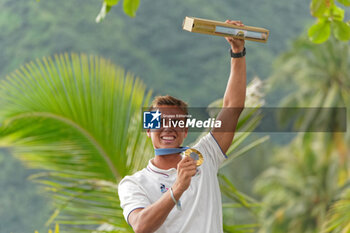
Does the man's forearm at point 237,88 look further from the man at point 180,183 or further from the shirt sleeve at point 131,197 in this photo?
the shirt sleeve at point 131,197

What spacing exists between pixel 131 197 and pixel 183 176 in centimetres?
26

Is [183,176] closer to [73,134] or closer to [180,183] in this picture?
[180,183]

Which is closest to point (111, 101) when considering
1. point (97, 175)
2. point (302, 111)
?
point (97, 175)

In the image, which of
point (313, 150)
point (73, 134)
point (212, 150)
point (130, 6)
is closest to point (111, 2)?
point (130, 6)

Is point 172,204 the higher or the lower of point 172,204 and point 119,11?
the lower

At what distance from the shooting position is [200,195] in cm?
187

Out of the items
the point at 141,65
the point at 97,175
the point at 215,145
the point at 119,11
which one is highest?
the point at 119,11

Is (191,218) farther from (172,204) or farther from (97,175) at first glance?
(97,175)

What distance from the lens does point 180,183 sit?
1658 mm

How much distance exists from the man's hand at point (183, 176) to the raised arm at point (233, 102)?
1.38 ft

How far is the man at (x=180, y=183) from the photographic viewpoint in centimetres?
169

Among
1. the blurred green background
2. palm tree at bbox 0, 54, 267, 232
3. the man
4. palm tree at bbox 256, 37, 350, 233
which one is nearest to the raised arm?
the man

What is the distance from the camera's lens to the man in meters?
1.69

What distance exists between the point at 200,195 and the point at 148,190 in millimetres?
185
